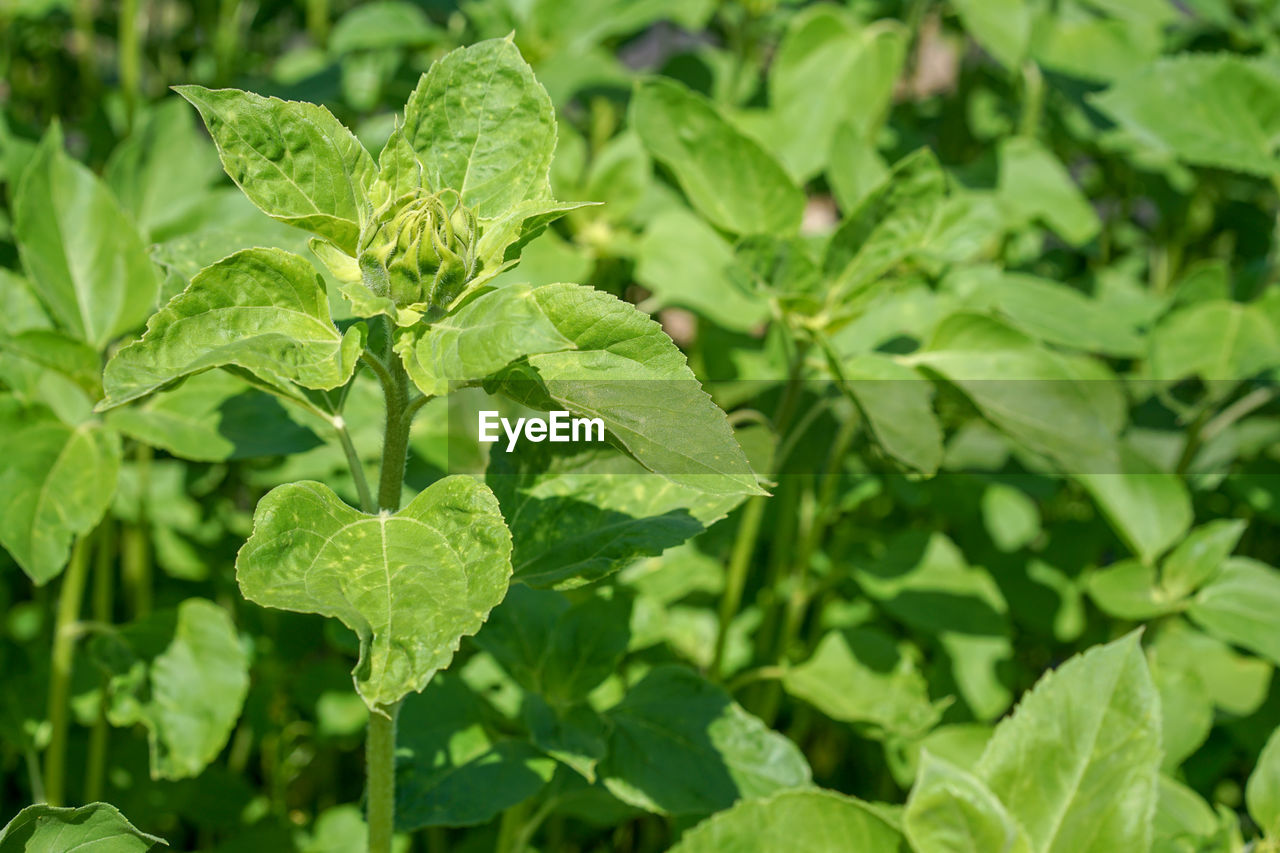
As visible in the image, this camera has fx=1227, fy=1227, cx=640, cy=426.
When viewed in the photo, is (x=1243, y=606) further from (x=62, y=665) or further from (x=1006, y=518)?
(x=62, y=665)

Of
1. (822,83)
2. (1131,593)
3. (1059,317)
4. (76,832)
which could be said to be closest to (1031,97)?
(822,83)

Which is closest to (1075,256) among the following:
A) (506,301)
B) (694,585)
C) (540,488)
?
(694,585)

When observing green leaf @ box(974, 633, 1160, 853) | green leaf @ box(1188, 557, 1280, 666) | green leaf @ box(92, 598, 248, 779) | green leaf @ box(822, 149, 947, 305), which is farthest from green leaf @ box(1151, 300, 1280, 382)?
green leaf @ box(92, 598, 248, 779)

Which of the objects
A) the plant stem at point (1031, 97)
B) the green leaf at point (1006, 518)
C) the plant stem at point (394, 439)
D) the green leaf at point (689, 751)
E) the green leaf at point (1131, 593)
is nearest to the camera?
the plant stem at point (394, 439)

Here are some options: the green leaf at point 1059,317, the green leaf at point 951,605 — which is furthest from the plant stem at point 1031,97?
the green leaf at point 951,605

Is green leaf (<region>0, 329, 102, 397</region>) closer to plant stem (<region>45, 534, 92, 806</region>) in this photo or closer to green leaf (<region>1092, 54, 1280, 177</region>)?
plant stem (<region>45, 534, 92, 806</region>)

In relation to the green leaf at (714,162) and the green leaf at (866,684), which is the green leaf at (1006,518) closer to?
the green leaf at (866,684)
